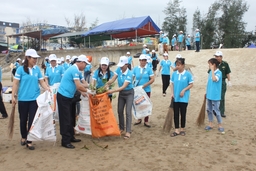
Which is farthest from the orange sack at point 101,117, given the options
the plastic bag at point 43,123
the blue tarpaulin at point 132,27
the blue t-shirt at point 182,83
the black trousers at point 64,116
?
the blue tarpaulin at point 132,27

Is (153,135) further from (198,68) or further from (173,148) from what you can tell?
A: (198,68)

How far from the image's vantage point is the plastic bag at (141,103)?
5.72 metres

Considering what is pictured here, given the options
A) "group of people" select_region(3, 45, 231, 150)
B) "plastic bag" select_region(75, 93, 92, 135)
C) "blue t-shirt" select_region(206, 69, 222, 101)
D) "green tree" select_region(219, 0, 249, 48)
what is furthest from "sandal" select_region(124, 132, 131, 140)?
"green tree" select_region(219, 0, 249, 48)

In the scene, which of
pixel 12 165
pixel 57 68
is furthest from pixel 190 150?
pixel 57 68

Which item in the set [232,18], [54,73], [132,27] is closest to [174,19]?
[232,18]

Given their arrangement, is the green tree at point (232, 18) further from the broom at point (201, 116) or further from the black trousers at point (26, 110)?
the black trousers at point (26, 110)

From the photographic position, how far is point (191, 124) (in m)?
6.17

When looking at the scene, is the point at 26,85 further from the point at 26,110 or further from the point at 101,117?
the point at 101,117

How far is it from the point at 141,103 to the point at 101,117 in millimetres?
1305

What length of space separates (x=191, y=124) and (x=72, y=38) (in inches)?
924

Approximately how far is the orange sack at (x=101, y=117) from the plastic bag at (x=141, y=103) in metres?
1.08

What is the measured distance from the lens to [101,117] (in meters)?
4.74

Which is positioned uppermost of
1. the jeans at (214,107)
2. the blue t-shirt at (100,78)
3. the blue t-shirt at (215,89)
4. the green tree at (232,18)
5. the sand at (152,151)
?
the green tree at (232,18)

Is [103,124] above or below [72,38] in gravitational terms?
Answer: below
